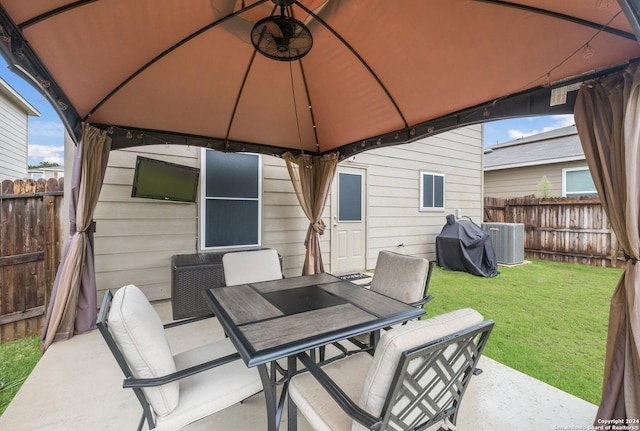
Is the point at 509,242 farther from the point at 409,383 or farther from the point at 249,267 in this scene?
the point at 409,383

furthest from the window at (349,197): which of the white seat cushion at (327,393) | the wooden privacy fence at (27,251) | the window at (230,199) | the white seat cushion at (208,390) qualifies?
the wooden privacy fence at (27,251)

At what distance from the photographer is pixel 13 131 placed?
5953 millimetres

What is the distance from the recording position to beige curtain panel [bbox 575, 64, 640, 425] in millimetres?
1472

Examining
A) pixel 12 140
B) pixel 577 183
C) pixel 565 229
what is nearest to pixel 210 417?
pixel 12 140

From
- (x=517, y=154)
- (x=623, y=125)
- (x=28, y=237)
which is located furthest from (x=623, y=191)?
(x=517, y=154)

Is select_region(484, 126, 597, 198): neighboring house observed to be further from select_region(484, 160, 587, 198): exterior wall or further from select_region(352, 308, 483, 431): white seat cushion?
select_region(352, 308, 483, 431): white seat cushion

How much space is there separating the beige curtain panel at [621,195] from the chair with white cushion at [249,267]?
2.65m

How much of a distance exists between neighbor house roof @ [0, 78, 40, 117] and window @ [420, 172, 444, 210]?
909cm

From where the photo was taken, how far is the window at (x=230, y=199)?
423 centimetres

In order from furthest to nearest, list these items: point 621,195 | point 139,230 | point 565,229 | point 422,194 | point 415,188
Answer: point 565,229 → point 422,194 → point 415,188 → point 139,230 → point 621,195

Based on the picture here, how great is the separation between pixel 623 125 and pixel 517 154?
11.4 metres

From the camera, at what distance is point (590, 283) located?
4.86 meters

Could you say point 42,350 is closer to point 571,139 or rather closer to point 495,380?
point 495,380

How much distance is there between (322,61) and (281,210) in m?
2.71
